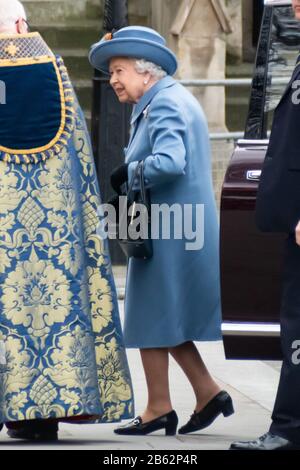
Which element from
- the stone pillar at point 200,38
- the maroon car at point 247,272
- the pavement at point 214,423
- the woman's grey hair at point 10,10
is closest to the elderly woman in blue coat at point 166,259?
the pavement at point 214,423

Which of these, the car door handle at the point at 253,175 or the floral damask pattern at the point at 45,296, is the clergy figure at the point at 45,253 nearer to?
the floral damask pattern at the point at 45,296

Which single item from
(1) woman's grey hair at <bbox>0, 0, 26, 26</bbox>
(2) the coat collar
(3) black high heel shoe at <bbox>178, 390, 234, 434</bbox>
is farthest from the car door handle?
(1) woman's grey hair at <bbox>0, 0, 26, 26</bbox>

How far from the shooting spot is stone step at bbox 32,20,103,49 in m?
19.7

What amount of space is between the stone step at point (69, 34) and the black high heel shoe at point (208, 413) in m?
12.6

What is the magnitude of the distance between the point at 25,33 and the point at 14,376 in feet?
4.31

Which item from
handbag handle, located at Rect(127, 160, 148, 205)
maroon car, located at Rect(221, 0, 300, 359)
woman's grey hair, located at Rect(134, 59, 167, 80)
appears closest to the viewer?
maroon car, located at Rect(221, 0, 300, 359)

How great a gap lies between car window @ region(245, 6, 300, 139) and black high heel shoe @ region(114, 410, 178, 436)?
1213mm

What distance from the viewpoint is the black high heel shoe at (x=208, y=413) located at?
290 inches

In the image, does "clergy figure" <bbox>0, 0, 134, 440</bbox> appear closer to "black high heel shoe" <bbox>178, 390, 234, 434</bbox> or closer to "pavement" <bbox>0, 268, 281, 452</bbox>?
"pavement" <bbox>0, 268, 281, 452</bbox>

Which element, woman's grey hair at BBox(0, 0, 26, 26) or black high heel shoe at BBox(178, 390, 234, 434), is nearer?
woman's grey hair at BBox(0, 0, 26, 26)

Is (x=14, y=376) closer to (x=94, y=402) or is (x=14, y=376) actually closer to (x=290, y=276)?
(x=94, y=402)

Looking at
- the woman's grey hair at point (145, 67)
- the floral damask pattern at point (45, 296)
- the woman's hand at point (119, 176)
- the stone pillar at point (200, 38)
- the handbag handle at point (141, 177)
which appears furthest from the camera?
the stone pillar at point (200, 38)

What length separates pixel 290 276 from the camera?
6.38 metres

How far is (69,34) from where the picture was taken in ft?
65.1
